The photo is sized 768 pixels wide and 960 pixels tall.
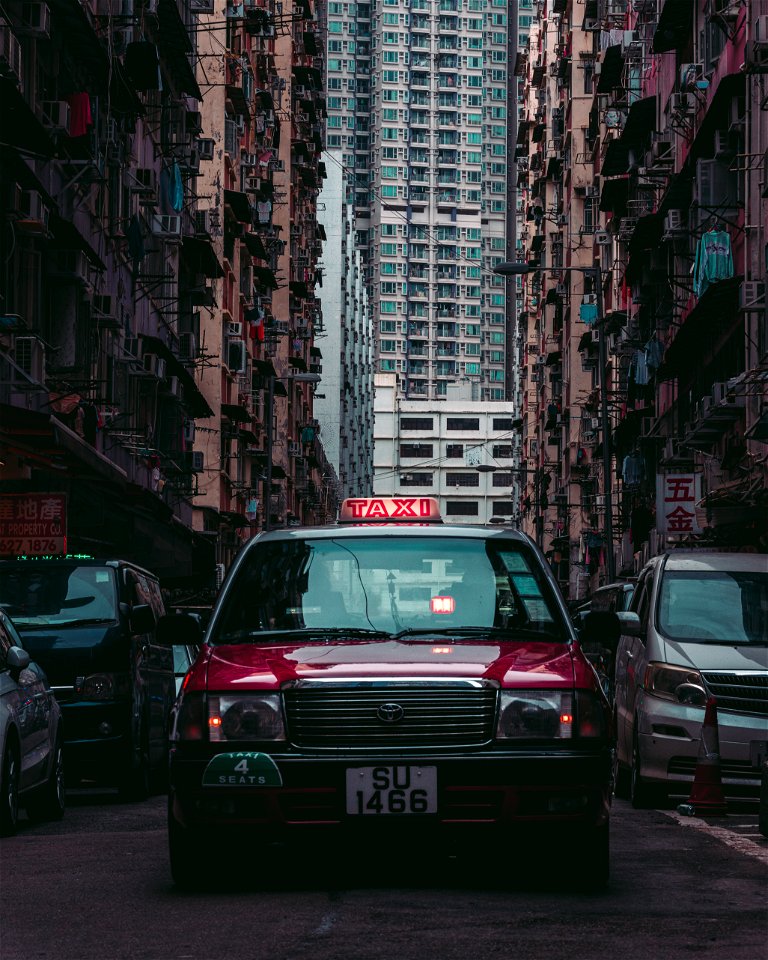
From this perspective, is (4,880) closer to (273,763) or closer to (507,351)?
(273,763)

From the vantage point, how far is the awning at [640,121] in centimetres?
4862

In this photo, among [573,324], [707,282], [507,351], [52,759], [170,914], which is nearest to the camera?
[170,914]

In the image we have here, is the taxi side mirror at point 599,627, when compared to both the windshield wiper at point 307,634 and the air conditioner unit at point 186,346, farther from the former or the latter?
the air conditioner unit at point 186,346

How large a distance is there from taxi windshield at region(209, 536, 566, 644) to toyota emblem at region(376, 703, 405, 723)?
749 mm

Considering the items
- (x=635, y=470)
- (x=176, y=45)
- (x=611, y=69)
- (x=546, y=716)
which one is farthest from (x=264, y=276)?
(x=546, y=716)

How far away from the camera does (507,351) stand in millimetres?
183375

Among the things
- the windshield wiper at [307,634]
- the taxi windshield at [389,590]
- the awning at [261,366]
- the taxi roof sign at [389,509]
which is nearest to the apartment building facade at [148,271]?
the awning at [261,366]

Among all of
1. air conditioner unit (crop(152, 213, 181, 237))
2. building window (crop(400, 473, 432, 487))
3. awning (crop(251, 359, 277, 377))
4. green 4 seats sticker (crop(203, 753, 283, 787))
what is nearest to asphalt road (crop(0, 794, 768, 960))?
green 4 seats sticker (crop(203, 753, 283, 787))

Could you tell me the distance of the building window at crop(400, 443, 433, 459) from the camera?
16162 centimetres

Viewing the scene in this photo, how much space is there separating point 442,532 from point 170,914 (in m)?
2.70

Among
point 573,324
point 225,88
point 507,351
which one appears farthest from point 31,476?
point 507,351

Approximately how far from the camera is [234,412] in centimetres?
5747

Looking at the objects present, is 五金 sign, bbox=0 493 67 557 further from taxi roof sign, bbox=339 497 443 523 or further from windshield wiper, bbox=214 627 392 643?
windshield wiper, bbox=214 627 392 643

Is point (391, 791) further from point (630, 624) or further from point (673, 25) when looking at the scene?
point (673, 25)
